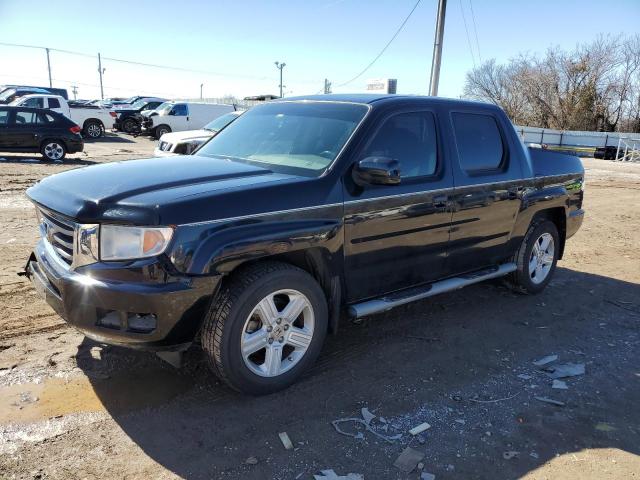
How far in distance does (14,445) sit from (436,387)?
263cm

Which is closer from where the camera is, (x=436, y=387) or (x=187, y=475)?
(x=187, y=475)

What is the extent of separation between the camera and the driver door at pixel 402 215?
370 cm

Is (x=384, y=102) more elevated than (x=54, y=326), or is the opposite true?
(x=384, y=102)

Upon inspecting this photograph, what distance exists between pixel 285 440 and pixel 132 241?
1.42m

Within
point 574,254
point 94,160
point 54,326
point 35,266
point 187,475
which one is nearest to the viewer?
point 187,475

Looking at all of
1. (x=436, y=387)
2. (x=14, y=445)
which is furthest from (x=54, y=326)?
Answer: (x=436, y=387)

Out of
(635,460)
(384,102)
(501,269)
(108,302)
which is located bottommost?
(635,460)

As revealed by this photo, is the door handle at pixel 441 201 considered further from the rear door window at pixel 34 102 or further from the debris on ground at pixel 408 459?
the rear door window at pixel 34 102

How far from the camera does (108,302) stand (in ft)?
9.39

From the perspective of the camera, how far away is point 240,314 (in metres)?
3.11

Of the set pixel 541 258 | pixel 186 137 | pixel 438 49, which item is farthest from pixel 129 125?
pixel 541 258

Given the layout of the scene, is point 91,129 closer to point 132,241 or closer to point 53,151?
point 53,151

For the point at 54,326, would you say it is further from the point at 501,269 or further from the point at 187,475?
the point at 501,269

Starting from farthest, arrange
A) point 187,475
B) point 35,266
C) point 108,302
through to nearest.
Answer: point 35,266 → point 108,302 → point 187,475
